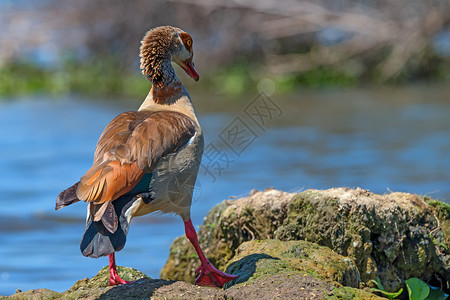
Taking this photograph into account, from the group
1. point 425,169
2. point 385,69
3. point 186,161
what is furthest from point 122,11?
point 186,161

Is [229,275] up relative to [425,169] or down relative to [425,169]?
down

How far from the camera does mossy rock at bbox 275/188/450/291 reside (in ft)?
16.3

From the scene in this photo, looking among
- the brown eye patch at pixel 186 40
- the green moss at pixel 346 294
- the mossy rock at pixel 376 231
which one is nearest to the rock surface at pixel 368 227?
the mossy rock at pixel 376 231

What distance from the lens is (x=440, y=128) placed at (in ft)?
42.6

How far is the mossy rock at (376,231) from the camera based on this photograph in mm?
4969

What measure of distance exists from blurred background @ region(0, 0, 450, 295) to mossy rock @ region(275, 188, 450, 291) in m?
2.31

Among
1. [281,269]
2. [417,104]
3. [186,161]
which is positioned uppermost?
[417,104]

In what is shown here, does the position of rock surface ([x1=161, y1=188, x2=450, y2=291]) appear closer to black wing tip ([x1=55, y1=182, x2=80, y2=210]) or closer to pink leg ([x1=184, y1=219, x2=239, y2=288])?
pink leg ([x1=184, y1=219, x2=239, y2=288])

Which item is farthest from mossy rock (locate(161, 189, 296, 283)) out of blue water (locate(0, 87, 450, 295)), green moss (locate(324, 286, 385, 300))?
green moss (locate(324, 286, 385, 300))

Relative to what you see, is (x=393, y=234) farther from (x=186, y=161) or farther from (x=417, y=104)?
(x=417, y=104)

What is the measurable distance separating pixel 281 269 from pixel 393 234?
104 cm

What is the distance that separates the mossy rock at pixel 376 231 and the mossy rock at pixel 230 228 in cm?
16

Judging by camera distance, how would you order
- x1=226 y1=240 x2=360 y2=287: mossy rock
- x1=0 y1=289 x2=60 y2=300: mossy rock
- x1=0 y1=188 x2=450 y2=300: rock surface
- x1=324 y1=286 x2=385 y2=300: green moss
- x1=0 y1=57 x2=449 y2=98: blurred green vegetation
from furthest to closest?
x1=0 y1=57 x2=449 y2=98: blurred green vegetation, x1=226 y1=240 x2=360 y2=287: mossy rock, x1=0 y1=289 x2=60 y2=300: mossy rock, x1=0 y1=188 x2=450 y2=300: rock surface, x1=324 y1=286 x2=385 y2=300: green moss

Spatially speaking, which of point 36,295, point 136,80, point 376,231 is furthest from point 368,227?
point 136,80
